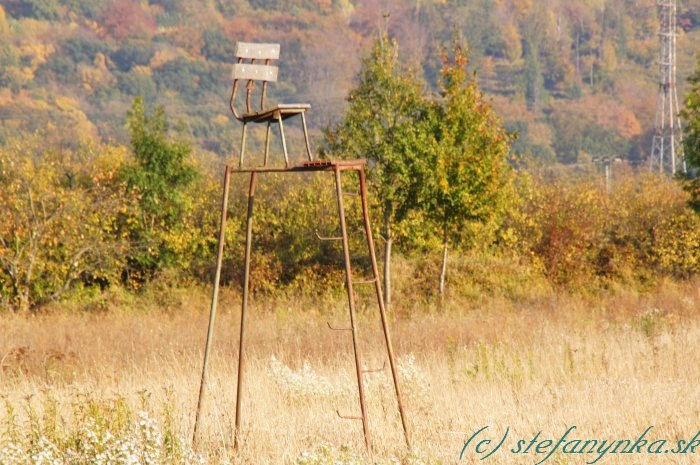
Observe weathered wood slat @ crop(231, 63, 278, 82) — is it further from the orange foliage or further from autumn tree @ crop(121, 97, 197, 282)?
the orange foliage

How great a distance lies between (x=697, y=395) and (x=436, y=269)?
527 inches

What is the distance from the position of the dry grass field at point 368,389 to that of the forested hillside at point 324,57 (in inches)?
2325

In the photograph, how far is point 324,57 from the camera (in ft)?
319

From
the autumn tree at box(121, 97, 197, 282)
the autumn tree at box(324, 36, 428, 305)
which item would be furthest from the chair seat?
the autumn tree at box(121, 97, 197, 282)

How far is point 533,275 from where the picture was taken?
21016 mm

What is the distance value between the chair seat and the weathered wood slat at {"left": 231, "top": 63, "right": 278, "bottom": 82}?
0.21m

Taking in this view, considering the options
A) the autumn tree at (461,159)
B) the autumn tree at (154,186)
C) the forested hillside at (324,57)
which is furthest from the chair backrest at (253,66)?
the forested hillside at (324,57)

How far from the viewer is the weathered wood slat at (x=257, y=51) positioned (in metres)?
5.88

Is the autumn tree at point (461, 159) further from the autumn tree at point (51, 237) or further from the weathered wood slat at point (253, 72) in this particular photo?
the weathered wood slat at point (253, 72)

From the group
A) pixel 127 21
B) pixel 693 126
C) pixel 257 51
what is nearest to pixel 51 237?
pixel 693 126

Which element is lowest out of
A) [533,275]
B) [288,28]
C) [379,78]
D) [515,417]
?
[533,275]

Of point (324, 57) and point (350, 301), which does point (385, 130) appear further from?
→ point (324, 57)

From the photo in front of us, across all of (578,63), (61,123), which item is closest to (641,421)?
(61,123)

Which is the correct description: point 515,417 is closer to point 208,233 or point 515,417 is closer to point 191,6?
point 208,233
